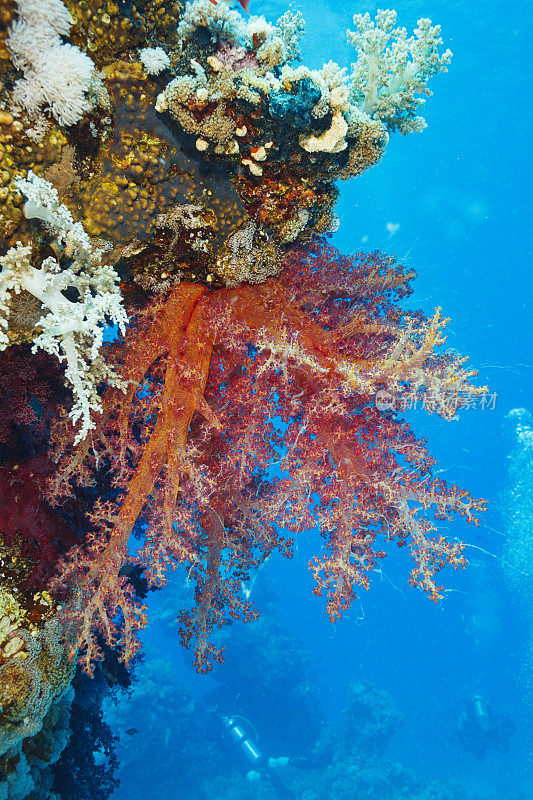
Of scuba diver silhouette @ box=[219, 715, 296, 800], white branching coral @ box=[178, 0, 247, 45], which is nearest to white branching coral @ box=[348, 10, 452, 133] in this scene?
white branching coral @ box=[178, 0, 247, 45]

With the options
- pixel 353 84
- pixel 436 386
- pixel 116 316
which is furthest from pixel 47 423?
pixel 353 84

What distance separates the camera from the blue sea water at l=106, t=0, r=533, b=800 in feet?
37.6

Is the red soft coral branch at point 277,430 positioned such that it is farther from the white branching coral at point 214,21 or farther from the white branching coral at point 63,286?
the white branching coral at point 214,21

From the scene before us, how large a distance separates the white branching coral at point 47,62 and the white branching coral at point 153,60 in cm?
48

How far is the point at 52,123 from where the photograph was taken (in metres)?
3.06

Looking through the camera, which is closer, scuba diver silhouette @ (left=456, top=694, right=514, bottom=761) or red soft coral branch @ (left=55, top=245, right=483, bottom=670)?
red soft coral branch @ (left=55, top=245, right=483, bottom=670)

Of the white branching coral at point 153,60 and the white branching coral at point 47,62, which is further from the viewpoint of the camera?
the white branching coral at point 153,60

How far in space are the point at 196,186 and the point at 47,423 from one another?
300 centimetres

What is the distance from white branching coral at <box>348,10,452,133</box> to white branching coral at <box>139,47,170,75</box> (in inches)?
74.3

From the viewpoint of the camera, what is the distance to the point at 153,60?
3346 mm

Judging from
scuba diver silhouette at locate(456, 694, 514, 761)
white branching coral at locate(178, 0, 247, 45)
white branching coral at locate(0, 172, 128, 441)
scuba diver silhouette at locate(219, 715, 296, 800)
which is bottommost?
scuba diver silhouette at locate(219, 715, 296, 800)

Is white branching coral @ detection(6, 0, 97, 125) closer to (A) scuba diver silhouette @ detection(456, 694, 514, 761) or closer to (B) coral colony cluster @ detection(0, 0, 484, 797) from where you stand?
(B) coral colony cluster @ detection(0, 0, 484, 797)

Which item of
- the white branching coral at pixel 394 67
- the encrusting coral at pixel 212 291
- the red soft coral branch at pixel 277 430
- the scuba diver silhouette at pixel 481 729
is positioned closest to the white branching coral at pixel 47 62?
the encrusting coral at pixel 212 291

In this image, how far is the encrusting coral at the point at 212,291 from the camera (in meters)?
3.14
